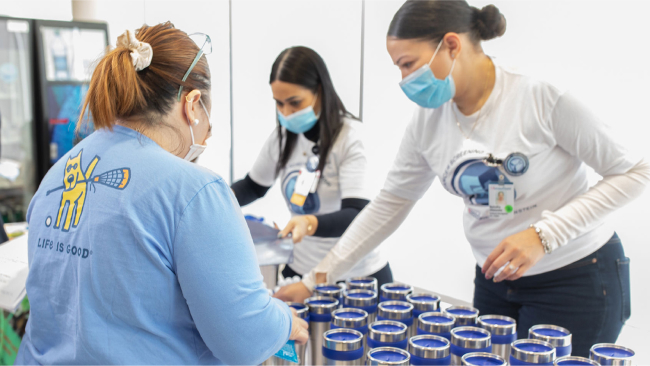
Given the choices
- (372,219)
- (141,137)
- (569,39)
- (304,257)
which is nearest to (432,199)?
(569,39)

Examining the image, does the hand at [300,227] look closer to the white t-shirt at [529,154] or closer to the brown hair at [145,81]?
the white t-shirt at [529,154]

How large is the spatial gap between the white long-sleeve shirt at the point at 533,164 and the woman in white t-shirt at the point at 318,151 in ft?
1.12

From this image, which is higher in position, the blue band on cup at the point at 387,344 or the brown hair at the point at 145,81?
the brown hair at the point at 145,81

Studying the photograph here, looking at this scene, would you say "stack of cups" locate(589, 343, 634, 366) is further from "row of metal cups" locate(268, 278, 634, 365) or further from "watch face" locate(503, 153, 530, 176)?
"watch face" locate(503, 153, 530, 176)

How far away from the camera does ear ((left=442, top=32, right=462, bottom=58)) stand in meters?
1.57

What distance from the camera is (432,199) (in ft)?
12.1

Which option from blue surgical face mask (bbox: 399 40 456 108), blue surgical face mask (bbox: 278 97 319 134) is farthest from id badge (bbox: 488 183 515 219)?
blue surgical face mask (bbox: 278 97 319 134)

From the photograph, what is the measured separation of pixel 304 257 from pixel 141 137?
4.56 ft

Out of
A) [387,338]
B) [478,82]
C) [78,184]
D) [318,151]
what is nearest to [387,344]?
[387,338]

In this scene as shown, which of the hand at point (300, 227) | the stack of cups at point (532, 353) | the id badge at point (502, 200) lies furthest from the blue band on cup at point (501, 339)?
the hand at point (300, 227)

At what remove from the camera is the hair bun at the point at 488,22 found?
1.61 m

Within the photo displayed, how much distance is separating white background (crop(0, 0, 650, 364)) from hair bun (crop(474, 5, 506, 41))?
246 mm

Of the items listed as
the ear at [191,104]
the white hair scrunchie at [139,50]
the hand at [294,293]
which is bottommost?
the hand at [294,293]

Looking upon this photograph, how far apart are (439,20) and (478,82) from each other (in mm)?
220
